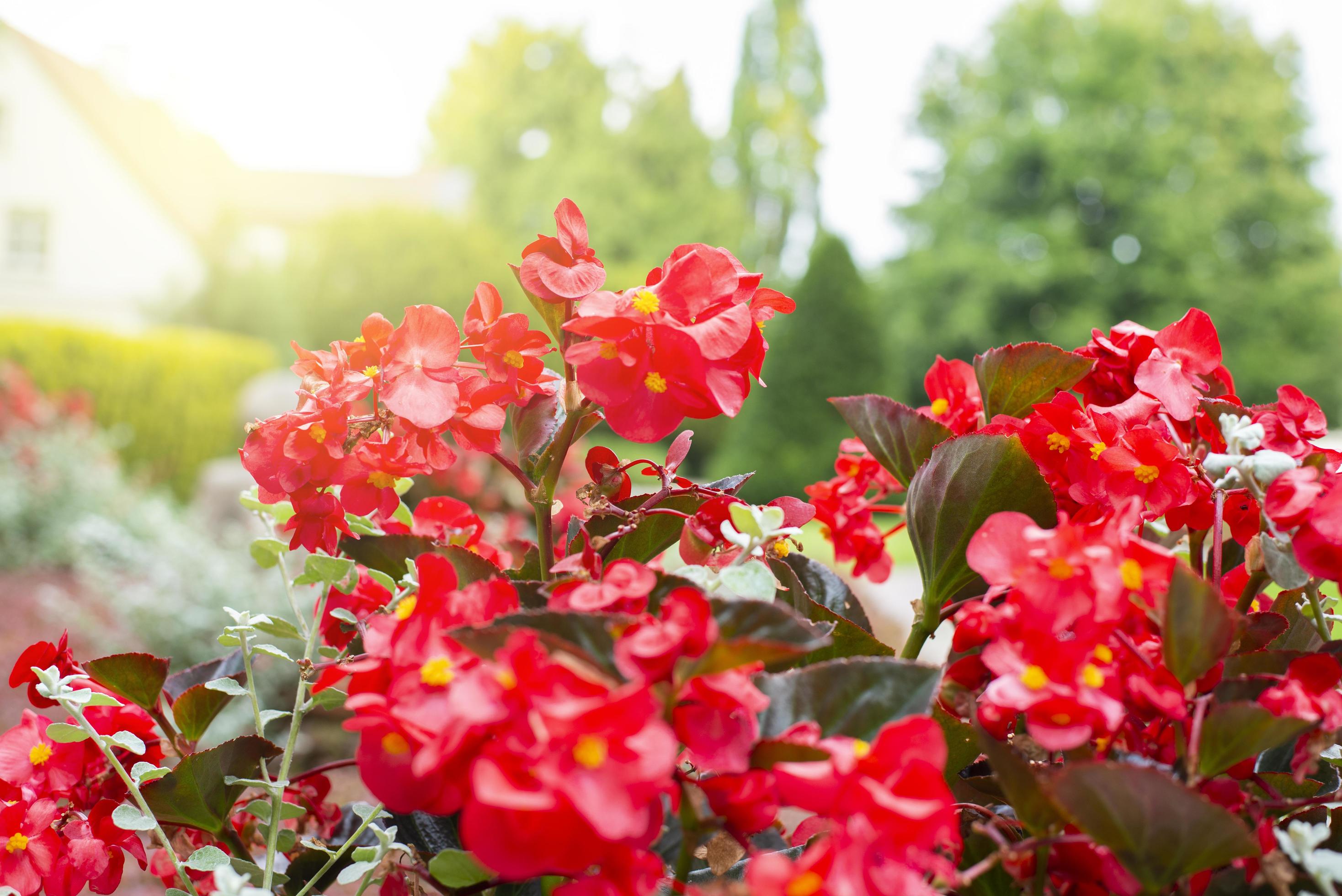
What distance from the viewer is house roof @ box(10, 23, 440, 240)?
16000 mm

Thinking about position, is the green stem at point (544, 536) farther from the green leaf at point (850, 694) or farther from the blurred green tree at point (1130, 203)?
the blurred green tree at point (1130, 203)

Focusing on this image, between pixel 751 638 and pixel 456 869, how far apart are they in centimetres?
20

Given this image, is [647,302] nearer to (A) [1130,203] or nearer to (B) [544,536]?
(B) [544,536]

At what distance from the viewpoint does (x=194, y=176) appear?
1955cm

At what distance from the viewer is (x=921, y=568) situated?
2.01 ft

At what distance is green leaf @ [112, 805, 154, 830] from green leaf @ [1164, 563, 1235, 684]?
0.52 m

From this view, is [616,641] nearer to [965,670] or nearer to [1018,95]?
[965,670]

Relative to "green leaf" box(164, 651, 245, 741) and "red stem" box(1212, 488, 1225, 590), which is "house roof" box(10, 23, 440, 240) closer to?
"green leaf" box(164, 651, 245, 741)

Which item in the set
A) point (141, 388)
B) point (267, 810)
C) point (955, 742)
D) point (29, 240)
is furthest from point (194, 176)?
point (955, 742)

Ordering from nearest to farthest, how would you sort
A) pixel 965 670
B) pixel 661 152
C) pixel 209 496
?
pixel 965 670
pixel 209 496
pixel 661 152

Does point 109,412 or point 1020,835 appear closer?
point 1020,835

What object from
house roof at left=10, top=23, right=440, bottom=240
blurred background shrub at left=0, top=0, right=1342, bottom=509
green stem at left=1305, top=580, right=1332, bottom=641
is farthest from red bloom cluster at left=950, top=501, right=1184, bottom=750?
house roof at left=10, top=23, right=440, bottom=240

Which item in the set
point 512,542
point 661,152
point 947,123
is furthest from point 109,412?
point 947,123

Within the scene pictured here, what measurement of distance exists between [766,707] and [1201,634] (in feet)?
0.59
